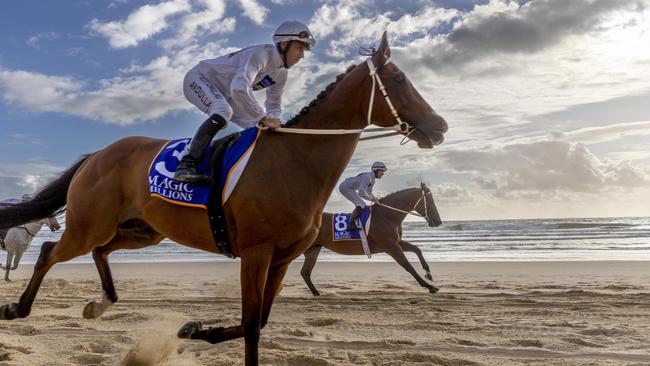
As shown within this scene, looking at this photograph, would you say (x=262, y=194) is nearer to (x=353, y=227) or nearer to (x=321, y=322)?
(x=321, y=322)

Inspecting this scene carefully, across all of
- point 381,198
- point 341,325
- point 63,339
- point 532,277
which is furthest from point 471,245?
point 63,339

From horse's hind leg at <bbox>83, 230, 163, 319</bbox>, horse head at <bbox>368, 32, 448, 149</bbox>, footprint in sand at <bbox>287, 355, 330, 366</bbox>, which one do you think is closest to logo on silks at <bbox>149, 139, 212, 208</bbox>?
horse's hind leg at <bbox>83, 230, 163, 319</bbox>

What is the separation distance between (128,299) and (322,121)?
7357 mm

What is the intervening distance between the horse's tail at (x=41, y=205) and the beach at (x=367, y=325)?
4.25ft

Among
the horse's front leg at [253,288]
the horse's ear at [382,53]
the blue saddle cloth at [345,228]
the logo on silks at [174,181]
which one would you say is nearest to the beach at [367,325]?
the horse's front leg at [253,288]

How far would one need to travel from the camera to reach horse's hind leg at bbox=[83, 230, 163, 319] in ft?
18.1

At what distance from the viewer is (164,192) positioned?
4.71 m

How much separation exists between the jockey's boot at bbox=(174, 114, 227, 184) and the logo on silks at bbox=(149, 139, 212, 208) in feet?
0.22

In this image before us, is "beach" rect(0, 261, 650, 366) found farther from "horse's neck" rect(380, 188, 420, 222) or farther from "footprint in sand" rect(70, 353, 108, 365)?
"horse's neck" rect(380, 188, 420, 222)

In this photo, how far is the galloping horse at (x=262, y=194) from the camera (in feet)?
13.9

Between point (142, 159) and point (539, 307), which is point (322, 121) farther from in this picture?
point (539, 307)

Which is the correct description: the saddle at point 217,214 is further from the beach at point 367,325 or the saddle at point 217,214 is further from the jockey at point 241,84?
the beach at point 367,325

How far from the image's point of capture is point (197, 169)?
464 centimetres

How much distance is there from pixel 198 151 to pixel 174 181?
1.07 feet
